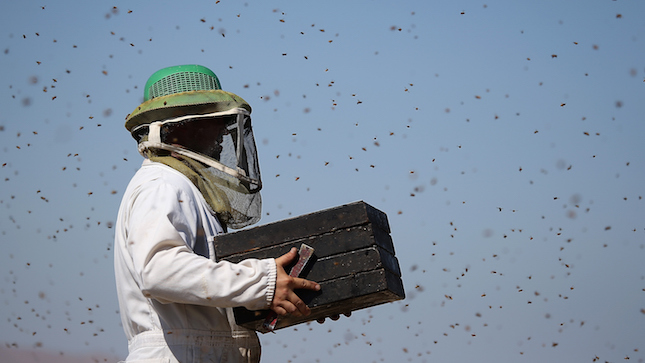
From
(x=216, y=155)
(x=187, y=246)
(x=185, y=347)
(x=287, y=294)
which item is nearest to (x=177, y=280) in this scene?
(x=187, y=246)

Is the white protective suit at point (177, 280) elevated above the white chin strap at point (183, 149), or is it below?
below

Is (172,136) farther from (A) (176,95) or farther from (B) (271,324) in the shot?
(B) (271,324)

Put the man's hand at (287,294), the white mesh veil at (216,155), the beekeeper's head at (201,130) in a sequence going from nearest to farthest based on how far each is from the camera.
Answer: the man's hand at (287,294)
the white mesh veil at (216,155)
the beekeeper's head at (201,130)

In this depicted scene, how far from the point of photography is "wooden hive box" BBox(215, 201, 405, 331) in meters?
3.40

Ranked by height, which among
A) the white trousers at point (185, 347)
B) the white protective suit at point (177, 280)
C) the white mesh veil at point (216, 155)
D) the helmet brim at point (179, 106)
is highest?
the helmet brim at point (179, 106)

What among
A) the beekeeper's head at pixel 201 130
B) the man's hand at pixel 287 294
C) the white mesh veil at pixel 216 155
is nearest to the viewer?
the man's hand at pixel 287 294

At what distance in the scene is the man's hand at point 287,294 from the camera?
130 inches

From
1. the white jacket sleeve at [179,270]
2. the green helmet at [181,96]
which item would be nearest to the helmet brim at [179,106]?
the green helmet at [181,96]

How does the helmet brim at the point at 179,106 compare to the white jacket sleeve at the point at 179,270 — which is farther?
the helmet brim at the point at 179,106

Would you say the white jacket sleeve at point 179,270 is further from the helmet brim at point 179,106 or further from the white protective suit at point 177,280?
the helmet brim at point 179,106

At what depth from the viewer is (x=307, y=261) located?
341 centimetres

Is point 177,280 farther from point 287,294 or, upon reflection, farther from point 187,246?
point 287,294

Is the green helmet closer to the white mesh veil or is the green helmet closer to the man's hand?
the white mesh veil

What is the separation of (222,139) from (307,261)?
4.41ft
